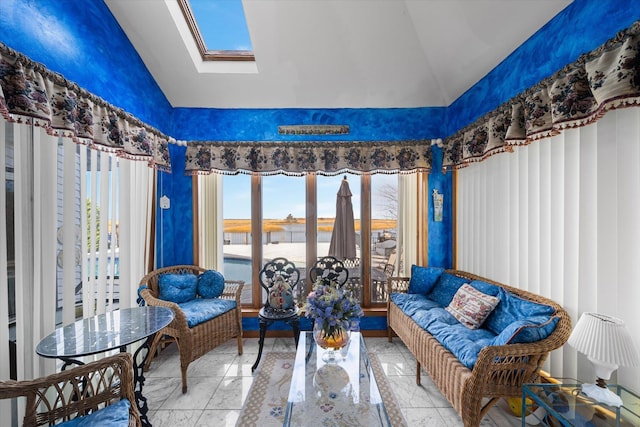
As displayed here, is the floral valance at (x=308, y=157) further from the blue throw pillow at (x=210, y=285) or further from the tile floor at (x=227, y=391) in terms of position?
the tile floor at (x=227, y=391)

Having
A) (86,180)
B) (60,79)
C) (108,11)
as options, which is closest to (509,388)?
(86,180)

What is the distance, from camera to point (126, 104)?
2420 millimetres

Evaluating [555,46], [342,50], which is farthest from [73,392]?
[555,46]

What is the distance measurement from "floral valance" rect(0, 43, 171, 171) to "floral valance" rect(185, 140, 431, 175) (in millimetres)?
677

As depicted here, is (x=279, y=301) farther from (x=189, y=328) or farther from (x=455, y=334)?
(x=455, y=334)

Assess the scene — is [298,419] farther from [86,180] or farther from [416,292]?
[86,180]

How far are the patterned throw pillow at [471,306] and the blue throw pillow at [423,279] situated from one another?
16.8 inches

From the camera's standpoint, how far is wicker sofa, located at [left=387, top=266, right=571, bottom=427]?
4.99 feet

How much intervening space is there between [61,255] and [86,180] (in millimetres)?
580

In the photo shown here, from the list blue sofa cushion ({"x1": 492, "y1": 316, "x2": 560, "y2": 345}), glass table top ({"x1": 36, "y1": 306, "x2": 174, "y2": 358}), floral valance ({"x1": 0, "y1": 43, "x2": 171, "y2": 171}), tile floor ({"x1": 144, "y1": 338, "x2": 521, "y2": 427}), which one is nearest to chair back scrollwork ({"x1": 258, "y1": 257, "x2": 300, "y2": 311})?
tile floor ({"x1": 144, "y1": 338, "x2": 521, "y2": 427})

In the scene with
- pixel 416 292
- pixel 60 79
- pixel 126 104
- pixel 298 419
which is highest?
pixel 126 104

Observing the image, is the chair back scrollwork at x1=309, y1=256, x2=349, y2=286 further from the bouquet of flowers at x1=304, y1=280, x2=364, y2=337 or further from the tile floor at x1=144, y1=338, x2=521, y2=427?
the bouquet of flowers at x1=304, y1=280, x2=364, y2=337

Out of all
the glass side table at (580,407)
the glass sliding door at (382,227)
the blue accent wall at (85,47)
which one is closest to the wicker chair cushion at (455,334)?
the glass side table at (580,407)

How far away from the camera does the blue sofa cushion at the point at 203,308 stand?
90.3 inches
